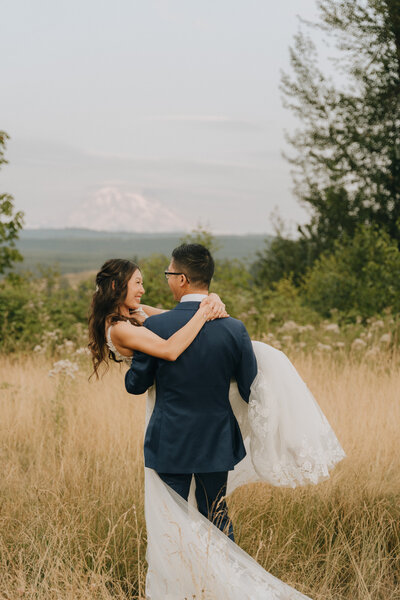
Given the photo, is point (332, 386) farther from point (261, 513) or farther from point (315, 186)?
point (315, 186)

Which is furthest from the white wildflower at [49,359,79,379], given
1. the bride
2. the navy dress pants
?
the navy dress pants

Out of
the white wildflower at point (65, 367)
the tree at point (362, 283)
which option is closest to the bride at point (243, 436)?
the white wildflower at point (65, 367)

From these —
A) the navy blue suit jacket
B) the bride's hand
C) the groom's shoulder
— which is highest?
the bride's hand

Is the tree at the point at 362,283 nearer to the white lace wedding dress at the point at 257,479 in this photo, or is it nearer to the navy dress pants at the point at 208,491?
the white lace wedding dress at the point at 257,479

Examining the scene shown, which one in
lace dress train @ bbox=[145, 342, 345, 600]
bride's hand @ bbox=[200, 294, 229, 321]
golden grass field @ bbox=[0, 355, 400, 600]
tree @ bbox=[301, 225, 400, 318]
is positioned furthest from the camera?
tree @ bbox=[301, 225, 400, 318]

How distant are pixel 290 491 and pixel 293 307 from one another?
7258 mm

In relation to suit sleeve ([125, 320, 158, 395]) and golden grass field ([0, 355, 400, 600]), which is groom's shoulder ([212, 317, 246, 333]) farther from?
golden grass field ([0, 355, 400, 600])

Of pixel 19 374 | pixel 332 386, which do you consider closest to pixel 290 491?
Answer: pixel 332 386

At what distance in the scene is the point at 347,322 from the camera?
38.3 feet

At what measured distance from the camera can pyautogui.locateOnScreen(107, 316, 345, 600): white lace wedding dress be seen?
10.6 ft

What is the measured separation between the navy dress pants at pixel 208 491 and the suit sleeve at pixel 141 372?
1.56 ft

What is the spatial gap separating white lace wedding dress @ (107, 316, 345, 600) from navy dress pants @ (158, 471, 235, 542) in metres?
0.05

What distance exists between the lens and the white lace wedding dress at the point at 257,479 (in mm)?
3225

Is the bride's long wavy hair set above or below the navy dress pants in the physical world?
above
